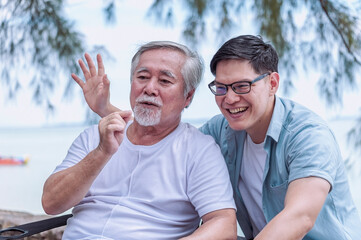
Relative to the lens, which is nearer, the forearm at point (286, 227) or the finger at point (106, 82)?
the forearm at point (286, 227)

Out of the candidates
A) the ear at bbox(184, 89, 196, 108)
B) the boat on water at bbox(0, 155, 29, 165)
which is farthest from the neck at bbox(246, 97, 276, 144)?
the boat on water at bbox(0, 155, 29, 165)

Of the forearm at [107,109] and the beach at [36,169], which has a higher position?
the forearm at [107,109]

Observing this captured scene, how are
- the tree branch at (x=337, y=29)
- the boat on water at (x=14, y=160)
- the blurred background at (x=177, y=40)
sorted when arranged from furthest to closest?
the boat on water at (x=14, y=160) < the blurred background at (x=177, y=40) < the tree branch at (x=337, y=29)

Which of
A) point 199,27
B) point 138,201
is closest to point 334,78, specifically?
point 199,27

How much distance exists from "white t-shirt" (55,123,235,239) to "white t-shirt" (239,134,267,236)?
14 centimetres

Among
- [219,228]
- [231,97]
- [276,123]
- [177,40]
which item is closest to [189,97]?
[231,97]

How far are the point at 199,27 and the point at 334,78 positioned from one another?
3.64 ft

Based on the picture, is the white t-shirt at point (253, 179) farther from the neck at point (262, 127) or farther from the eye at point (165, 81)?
the eye at point (165, 81)

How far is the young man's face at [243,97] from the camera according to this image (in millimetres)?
1801

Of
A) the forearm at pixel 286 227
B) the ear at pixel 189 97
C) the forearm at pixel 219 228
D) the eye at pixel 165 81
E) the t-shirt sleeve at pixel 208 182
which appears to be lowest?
the forearm at pixel 219 228

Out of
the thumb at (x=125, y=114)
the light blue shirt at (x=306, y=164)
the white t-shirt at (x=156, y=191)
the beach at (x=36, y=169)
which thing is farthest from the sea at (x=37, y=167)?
the thumb at (x=125, y=114)

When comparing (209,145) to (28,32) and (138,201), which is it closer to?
(138,201)

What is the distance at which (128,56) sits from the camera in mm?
2230

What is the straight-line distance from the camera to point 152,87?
192 cm
